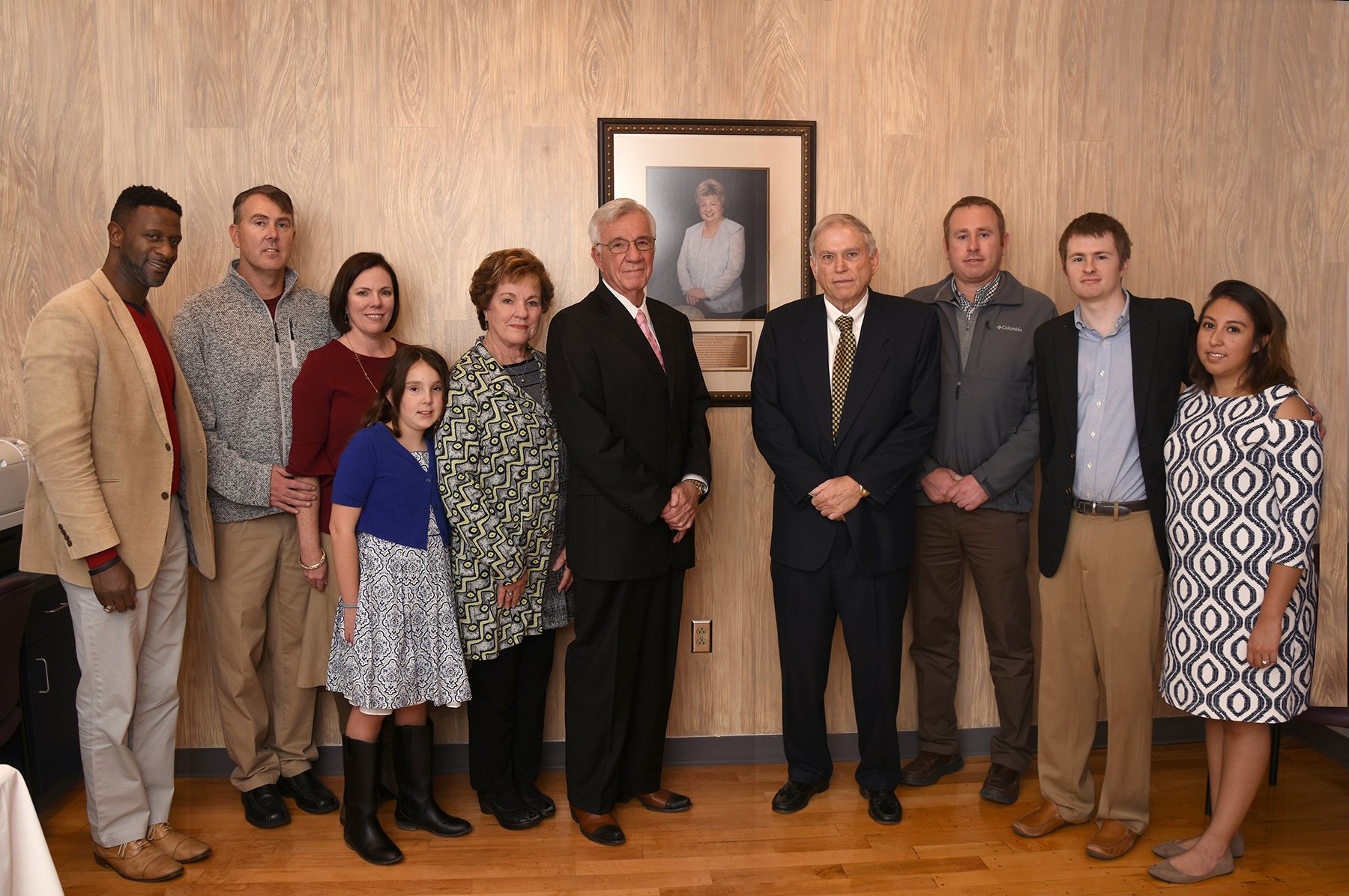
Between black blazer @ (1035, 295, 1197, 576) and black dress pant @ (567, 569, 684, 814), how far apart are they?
1.18 m

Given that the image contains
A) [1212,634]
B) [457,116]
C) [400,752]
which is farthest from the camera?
[457,116]

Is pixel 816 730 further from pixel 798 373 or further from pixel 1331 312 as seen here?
pixel 1331 312

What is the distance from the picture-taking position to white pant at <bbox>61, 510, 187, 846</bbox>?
270 cm

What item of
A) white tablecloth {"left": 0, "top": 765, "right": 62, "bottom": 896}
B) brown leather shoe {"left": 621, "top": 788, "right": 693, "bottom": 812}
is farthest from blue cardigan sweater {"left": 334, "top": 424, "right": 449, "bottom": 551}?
white tablecloth {"left": 0, "top": 765, "right": 62, "bottom": 896}

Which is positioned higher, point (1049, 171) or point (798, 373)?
point (1049, 171)

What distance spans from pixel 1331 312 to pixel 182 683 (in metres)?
4.52

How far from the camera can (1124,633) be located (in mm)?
2855

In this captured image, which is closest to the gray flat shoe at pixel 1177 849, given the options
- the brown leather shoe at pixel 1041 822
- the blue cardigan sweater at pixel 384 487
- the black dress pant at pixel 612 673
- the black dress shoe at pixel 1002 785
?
the brown leather shoe at pixel 1041 822

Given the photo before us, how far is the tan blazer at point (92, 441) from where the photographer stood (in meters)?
2.57

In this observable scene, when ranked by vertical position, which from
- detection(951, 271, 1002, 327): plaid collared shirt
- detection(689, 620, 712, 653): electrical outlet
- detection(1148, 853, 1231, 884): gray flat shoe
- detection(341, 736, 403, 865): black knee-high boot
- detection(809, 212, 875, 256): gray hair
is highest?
detection(809, 212, 875, 256): gray hair

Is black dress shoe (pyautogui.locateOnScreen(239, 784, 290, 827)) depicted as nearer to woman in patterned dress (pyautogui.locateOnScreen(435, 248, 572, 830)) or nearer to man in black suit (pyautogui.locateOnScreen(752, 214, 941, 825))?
woman in patterned dress (pyautogui.locateOnScreen(435, 248, 572, 830))

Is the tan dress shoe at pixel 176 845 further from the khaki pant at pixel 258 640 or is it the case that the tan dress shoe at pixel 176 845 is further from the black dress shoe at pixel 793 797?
the black dress shoe at pixel 793 797

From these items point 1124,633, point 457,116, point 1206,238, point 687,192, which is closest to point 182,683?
point 457,116

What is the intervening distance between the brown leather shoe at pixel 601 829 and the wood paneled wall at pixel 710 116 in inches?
23.1
